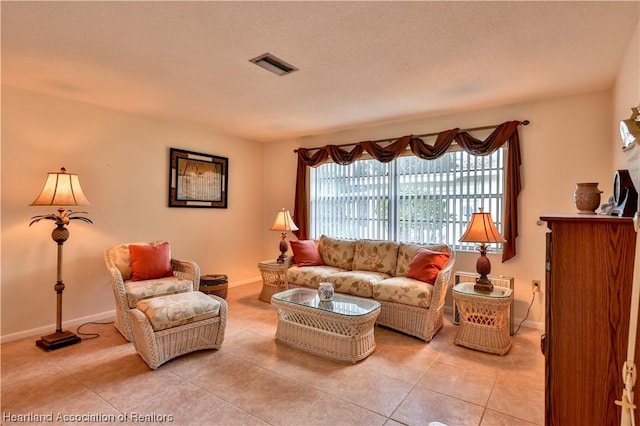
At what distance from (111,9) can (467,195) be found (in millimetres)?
3736

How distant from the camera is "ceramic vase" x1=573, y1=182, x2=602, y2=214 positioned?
67.9 inches

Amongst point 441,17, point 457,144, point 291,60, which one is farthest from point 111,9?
point 457,144

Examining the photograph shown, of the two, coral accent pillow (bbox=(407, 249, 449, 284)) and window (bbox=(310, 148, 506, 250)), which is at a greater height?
window (bbox=(310, 148, 506, 250))

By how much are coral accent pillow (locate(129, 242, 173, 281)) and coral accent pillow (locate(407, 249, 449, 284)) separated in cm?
267

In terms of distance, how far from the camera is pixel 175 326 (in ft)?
8.64

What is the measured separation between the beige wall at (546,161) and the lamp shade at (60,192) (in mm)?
4196

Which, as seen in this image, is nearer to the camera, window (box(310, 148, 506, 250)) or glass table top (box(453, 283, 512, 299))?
glass table top (box(453, 283, 512, 299))

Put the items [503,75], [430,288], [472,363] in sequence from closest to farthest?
1. [472,363]
2. [503,75]
3. [430,288]

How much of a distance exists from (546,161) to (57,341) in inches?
200

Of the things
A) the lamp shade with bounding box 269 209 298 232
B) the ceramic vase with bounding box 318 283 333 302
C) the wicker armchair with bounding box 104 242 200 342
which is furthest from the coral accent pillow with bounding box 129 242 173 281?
the ceramic vase with bounding box 318 283 333 302

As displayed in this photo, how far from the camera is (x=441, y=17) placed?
1978 millimetres

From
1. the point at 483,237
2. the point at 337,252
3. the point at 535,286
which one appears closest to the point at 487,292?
the point at 483,237

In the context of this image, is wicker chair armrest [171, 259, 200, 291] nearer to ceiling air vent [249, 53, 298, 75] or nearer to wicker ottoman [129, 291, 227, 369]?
wicker ottoman [129, 291, 227, 369]

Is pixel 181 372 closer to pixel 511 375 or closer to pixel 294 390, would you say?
pixel 294 390
